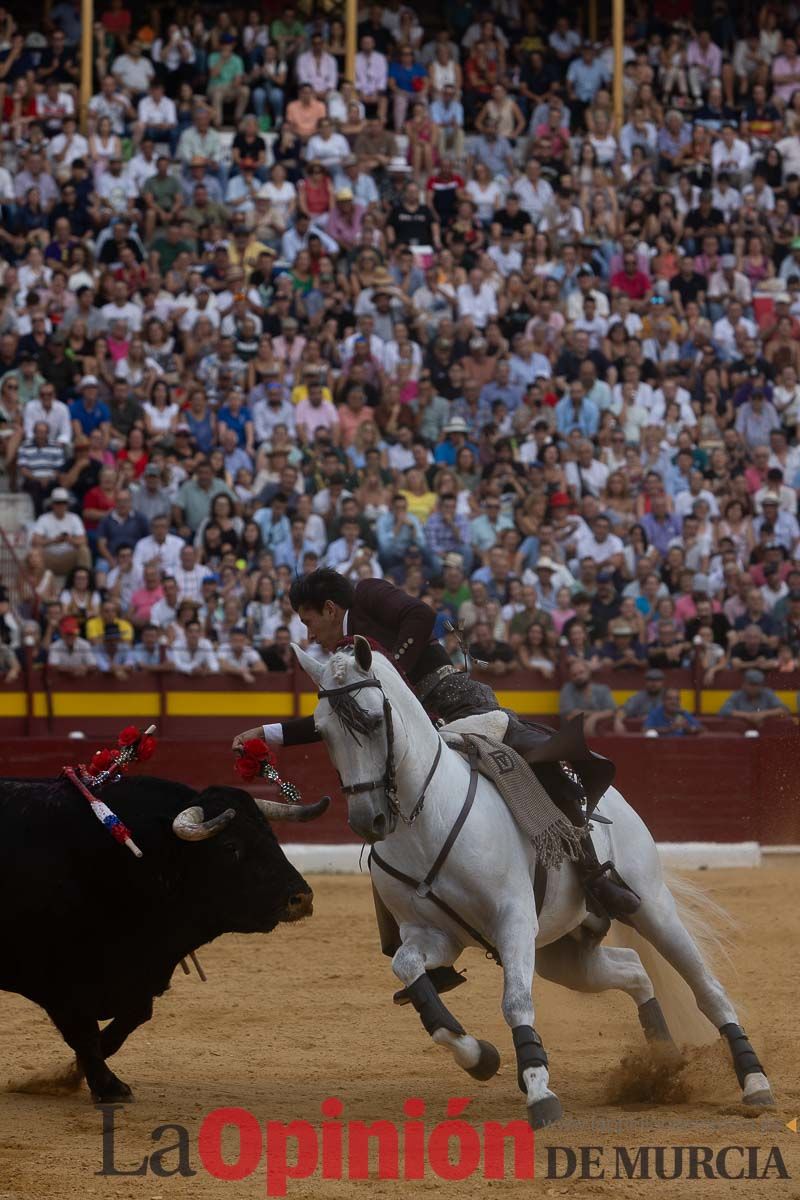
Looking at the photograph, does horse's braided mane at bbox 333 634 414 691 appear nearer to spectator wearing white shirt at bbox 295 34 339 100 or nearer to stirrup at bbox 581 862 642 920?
stirrup at bbox 581 862 642 920

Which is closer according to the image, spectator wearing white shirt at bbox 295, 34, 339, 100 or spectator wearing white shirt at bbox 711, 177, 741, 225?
spectator wearing white shirt at bbox 711, 177, 741, 225

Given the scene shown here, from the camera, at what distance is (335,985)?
9.00 meters

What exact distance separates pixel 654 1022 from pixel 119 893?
1.98 metres

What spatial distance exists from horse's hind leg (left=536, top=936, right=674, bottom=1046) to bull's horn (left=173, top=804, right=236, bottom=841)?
1.30 meters

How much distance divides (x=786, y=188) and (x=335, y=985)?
1200 cm

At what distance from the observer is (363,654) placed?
19.3 ft

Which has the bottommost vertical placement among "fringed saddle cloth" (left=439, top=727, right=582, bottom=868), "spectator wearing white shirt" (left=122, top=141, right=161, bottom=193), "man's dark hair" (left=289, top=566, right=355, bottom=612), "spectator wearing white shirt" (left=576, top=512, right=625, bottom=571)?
"spectator wearing white shirt" (left=576, top=512, right=625, bottom=571)

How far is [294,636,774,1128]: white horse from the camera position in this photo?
5.83 meters

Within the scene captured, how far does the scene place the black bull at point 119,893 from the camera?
21.2ft

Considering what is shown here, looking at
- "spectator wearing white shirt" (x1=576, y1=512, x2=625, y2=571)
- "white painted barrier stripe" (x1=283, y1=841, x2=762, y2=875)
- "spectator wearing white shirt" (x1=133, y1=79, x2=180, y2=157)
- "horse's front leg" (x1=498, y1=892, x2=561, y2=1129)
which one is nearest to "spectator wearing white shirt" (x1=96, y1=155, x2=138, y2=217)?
"spectator wearing white shirt" (x1=133, y1=79, x2=180, y2=157)

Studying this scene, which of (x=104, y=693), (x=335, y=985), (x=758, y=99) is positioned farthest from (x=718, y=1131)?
(x=758, y=99)

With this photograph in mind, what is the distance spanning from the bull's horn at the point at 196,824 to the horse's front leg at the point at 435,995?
2.49 ft

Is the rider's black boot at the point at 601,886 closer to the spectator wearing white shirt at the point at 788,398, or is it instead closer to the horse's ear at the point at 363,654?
the horse's ear at the point at 363,654

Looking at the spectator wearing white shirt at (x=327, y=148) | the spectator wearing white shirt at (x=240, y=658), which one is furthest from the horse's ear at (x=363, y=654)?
Result: the spectator wearing white shirt at (x=327, y=148)
